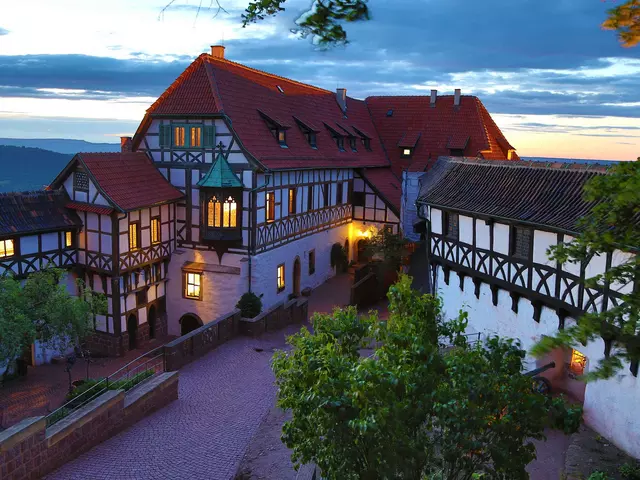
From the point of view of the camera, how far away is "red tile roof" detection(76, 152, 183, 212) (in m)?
23.2

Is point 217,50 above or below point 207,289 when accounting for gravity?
above

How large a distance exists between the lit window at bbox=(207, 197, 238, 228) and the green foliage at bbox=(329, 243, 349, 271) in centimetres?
975

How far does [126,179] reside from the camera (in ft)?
79.6

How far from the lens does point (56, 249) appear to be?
23250 millimetres

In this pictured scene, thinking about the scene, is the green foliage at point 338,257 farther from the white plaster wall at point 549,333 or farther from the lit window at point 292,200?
the white plaster wall at point 549,333

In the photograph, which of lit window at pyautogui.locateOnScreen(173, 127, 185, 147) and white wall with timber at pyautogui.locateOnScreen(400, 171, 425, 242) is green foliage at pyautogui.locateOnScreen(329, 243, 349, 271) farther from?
lit window at pyautogui.locateOnScreen(173, 127, 185, 147)

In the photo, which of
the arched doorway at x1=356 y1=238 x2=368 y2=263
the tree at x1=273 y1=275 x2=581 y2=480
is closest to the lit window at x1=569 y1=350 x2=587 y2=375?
the tree at x1=273 y1=275 x2=581 y2=480

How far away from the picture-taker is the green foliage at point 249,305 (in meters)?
24.9

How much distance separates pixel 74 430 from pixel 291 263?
16.9 meters

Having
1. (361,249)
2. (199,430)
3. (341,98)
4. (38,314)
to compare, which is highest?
(341,98)

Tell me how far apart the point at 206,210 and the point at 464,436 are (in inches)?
751

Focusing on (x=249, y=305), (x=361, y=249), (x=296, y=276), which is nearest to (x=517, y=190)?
(x=249, y=305)

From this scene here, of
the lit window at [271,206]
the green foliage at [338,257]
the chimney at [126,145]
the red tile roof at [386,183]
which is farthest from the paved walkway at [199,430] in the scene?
the red tile roof at [386,183]

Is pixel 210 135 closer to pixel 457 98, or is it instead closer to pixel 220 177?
pixel 220 177
